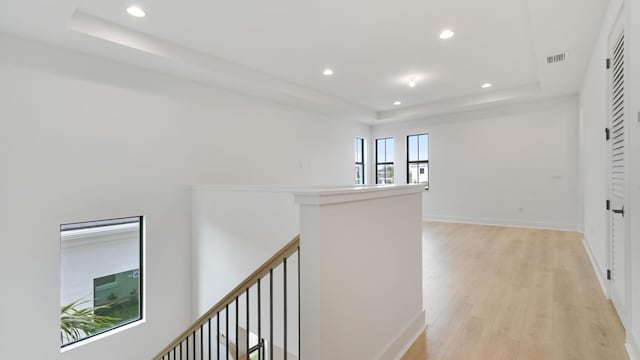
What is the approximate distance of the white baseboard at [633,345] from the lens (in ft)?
5.94

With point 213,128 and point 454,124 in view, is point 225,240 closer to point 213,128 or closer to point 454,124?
point 213,128

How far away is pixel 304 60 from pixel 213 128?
6.25 ft

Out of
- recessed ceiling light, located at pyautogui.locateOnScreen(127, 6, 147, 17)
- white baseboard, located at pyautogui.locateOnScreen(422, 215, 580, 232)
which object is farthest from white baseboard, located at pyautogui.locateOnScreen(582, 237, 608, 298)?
recessed ceiling light, located at pyautogui.locateOnScreen(127, 6, 147, 17)

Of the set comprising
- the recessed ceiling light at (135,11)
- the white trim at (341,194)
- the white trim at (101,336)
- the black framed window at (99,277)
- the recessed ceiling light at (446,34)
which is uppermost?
the recessed ceiling light at (446,34)

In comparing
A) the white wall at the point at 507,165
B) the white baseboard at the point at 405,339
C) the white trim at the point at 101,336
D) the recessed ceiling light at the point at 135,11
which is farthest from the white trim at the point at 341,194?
the white wall at the point at 507,165

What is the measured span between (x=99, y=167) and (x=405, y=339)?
13.1 ft

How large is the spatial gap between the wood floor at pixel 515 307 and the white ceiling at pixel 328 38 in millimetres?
2908

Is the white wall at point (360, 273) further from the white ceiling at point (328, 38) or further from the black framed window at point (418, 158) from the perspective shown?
the black framed window at point (418, 158)

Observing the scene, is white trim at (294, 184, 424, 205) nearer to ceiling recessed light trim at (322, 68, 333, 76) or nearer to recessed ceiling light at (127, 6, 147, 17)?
recessed ceiling light at (127, 6, 147, 17)

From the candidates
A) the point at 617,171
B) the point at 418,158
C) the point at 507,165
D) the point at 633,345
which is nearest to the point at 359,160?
the point at 418,158

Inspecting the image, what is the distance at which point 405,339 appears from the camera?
219 centimetres

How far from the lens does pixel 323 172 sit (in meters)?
7.27

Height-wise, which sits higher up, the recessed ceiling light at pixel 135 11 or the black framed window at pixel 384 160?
the recessed ceiling light at pixel 135 11

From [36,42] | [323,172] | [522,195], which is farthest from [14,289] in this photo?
[522,195]
